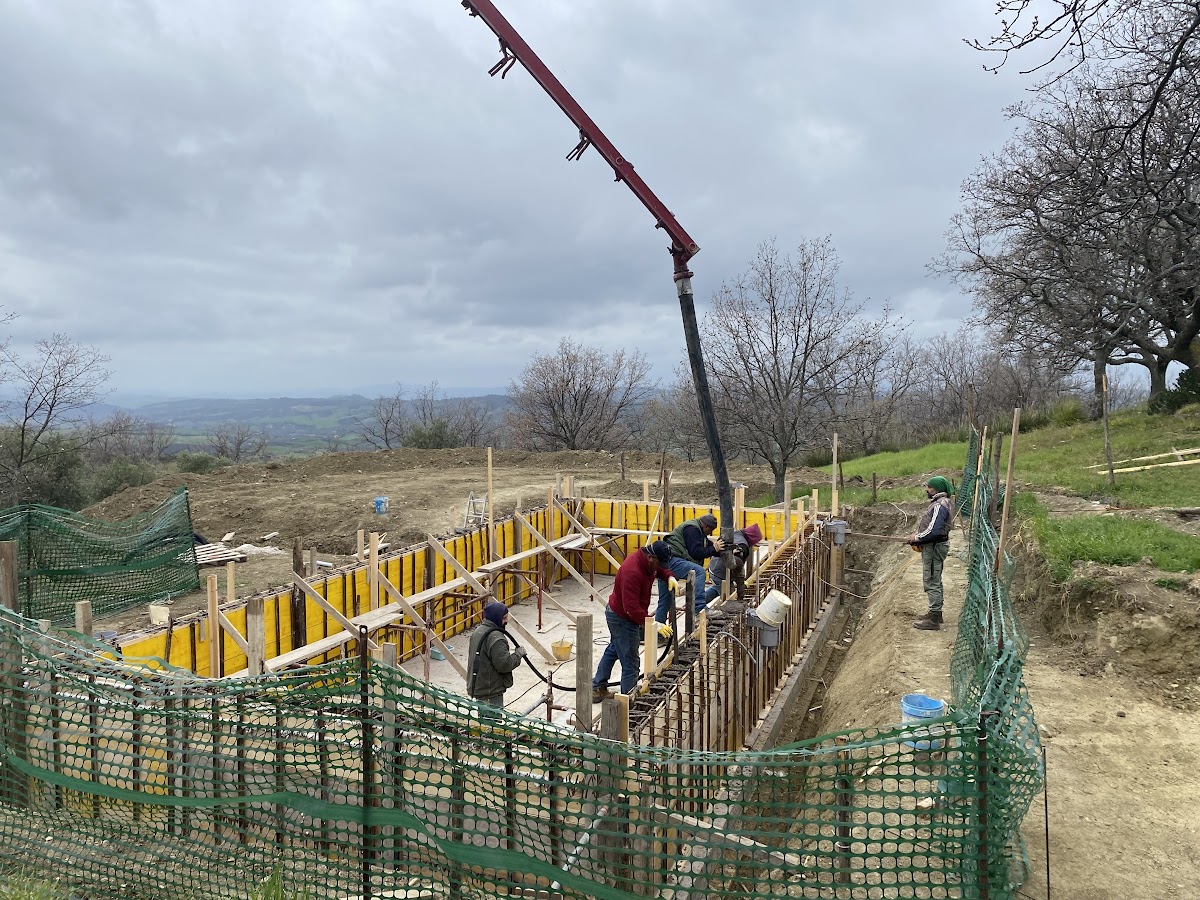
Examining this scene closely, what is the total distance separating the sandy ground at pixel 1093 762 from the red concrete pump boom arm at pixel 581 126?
17.3 ft

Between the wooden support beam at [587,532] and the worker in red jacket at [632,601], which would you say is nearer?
the worker in red jacket at [632,601]

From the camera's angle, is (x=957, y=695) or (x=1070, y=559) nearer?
(x=957, y=695)

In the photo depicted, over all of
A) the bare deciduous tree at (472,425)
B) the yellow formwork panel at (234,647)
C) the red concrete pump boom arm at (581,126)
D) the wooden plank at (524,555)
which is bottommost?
the yellow formwork panel at (234,647)

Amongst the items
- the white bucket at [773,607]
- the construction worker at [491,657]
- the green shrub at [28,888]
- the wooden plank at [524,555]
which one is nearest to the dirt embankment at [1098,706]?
the white bucket at [773,607]

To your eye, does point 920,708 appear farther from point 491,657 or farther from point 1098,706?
point 491,657

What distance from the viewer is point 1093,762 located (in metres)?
5.20

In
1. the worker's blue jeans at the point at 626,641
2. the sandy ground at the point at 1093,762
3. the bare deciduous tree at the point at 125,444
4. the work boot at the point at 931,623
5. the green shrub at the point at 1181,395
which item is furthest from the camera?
the bare deciduous tree at the point at 125,444

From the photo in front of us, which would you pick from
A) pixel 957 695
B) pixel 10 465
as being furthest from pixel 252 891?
pixel 10 465

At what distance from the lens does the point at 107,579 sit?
1217 centimetres

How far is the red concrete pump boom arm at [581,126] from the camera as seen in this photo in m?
7.75

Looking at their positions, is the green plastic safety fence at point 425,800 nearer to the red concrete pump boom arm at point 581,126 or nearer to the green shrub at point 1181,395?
the red concrete pump boom arm at point 581,126

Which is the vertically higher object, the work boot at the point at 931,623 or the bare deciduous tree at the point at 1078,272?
the bare deciduous tree at the point at 1078,272

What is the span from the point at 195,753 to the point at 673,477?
20.9 metres

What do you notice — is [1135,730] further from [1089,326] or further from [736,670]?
[1089,326]
